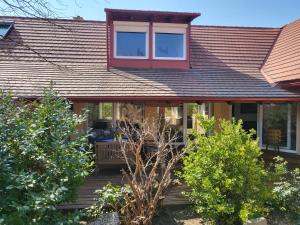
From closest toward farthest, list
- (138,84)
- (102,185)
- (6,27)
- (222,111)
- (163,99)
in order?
(102,185) < (163,99) < (138,84) < (222,111) < (6,27)

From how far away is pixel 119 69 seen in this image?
10938 mm

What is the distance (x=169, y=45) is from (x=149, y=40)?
2.62 feet

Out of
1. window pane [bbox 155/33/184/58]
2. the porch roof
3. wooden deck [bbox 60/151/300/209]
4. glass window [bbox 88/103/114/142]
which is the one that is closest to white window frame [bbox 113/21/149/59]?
window pane [bbox 155/33/184/58]

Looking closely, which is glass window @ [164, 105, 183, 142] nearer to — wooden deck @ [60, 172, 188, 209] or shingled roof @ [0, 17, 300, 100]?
shingled roof @ [0, 17, 300, 100]

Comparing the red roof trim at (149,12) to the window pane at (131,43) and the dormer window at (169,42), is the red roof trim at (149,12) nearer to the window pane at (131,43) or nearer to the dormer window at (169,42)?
the dormer window at (169,42)

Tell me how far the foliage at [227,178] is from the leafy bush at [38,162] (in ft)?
8.42

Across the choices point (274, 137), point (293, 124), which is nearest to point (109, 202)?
point (274, 137)

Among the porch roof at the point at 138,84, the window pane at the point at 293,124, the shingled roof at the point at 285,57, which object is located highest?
the shingled roof at the point at 285,57

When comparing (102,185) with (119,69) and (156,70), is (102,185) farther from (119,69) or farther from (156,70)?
(156,70)

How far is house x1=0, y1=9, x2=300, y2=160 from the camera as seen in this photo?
30.9ft

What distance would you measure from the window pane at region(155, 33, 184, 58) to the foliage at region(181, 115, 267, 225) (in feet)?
18.2

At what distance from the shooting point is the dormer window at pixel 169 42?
11.4 m

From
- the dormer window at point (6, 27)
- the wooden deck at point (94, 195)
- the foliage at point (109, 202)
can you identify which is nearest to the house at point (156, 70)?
the dormer window at point (6, 27)

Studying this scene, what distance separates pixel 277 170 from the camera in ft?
22.6
